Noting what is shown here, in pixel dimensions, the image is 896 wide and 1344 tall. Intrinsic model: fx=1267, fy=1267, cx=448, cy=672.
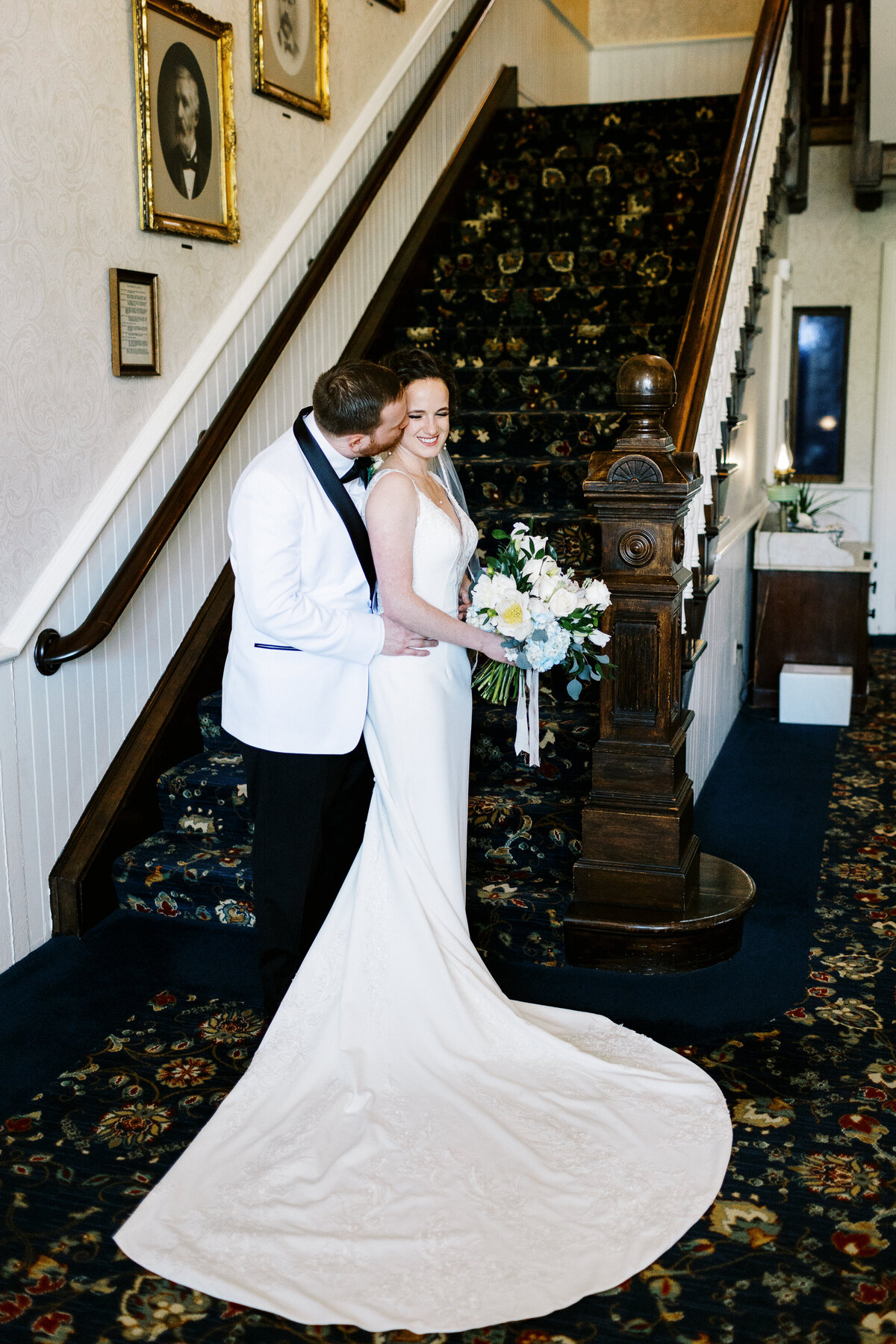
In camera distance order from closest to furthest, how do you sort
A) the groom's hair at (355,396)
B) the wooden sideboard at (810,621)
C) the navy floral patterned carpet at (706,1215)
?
1. the navy floral patterned carpet at (706,1215)
2. the groom's hair at (355,396)
3. the wooden sideboard at (810,621)

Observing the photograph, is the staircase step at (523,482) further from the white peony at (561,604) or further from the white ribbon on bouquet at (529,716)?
the white peony at (561,604)

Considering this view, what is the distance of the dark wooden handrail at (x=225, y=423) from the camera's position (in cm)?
394

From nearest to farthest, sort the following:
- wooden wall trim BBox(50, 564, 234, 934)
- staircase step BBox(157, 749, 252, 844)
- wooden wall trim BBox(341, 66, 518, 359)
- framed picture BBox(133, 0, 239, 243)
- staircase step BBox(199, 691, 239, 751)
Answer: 1. wooden wall trim BBox(50, 564, 234, 934)
2. framed picture BBox(133, 0, 239, 243)
3. staircase step BBox(157, 749, 252, 844)
4. staircase step BBox(199, 691, 239, 751)
5. wooden wall trim BBox(341, 66, 518, 359)

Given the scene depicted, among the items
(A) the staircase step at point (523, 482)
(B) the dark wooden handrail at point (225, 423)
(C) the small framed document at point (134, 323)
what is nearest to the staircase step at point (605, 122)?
(B) the dark wooden handrail at point (225, 423)

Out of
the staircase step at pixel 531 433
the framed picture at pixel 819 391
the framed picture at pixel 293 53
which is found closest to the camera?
the framed picture at pixel 293 53

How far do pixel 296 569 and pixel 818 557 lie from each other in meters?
4.74

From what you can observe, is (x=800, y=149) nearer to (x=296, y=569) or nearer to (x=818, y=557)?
(x=818, y=557)

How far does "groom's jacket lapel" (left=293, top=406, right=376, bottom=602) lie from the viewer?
311 centimetres

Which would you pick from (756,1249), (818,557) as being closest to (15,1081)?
(756,1249)

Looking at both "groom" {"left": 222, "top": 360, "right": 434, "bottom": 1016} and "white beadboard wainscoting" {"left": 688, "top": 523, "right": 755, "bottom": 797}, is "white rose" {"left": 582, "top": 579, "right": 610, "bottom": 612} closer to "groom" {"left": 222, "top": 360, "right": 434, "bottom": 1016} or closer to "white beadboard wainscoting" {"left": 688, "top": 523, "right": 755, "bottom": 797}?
"groom" {"left": 222, "top": 360, "right": 434, "bottom": 1016}

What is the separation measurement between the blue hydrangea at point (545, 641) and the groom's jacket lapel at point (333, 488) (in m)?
0.47

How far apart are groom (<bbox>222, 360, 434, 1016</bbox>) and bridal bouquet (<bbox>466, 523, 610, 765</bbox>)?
0.22 meters

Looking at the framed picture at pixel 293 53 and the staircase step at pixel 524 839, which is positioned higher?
the framed picture at pixel 293 53

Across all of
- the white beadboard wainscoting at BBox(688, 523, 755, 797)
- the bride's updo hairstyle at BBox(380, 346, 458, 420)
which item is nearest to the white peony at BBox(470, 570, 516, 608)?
the bride's updo hairstyle at BBox(380, 346, 458, 420)
